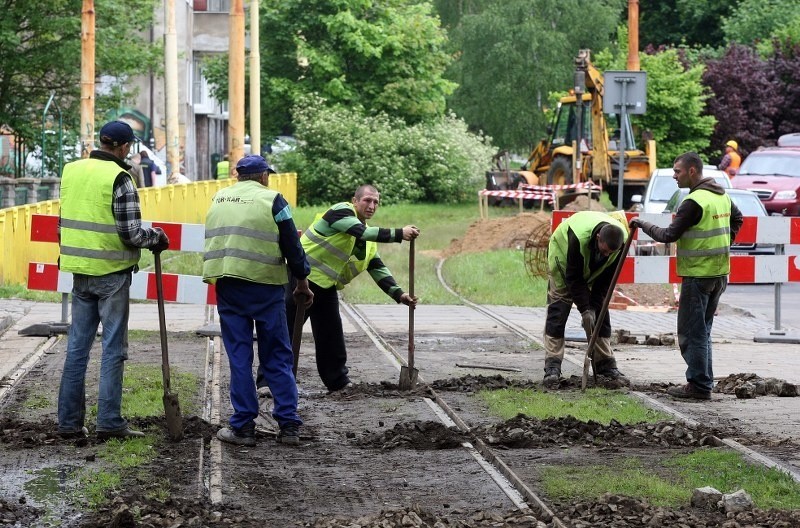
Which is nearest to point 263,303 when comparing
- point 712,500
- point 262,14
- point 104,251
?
point 104,251

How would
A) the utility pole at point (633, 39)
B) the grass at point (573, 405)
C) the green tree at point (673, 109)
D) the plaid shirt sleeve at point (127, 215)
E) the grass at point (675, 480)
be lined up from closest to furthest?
the grass at point (675, 480), the plaid shirt sleeve at point (127, 215), the grass at point (573, 405), the utility pole at point (633, 39), the green tree at point (673, 109)

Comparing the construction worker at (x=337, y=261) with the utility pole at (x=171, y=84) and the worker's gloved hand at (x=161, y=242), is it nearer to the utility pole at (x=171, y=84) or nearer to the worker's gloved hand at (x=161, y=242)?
the worker's gloved hand at (x=161, y=242)

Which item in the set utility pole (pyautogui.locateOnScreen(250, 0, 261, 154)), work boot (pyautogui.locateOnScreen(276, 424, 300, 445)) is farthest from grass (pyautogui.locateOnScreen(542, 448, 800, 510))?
utility pole (pyautogui.locateOnScreen(250, 0, 261, 154))

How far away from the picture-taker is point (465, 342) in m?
14.9

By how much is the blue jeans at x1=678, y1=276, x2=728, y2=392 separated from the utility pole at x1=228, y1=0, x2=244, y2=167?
2236 centimetres

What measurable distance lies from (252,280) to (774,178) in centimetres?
2701

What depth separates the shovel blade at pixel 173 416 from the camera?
886 centimetres

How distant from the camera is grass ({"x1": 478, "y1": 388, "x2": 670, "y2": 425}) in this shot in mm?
9992

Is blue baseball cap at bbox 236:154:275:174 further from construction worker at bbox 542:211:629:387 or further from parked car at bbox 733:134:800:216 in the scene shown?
parked car at bbox 733:134:800:216

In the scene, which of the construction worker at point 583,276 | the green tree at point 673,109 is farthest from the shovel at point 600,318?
the green tree at point 673,109

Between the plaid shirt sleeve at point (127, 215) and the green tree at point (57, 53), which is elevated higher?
the green tree at point (57, 53)

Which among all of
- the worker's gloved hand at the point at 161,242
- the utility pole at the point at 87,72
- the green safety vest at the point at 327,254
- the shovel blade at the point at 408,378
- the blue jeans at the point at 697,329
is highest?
the utility pole at the point at 87,72

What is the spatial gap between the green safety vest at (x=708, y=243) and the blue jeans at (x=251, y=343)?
3614 mm

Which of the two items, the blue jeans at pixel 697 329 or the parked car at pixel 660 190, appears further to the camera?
the parked car at pixel 660 190
